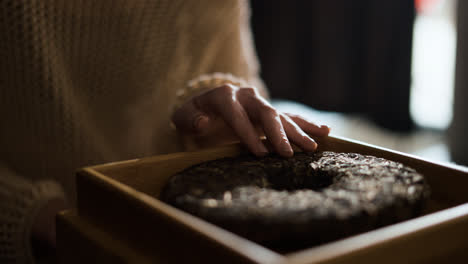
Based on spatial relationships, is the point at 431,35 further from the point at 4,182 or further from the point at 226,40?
the point at 4,182

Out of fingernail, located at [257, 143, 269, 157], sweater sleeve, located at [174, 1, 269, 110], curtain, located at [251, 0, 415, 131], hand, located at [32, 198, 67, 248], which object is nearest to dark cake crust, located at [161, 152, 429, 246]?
fingernail, located at [257, 143, 269, 157]

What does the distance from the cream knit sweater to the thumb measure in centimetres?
13

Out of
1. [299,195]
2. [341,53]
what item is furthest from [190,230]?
[341,53]

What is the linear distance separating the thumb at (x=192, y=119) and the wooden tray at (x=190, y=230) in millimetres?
67

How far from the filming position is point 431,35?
2.53 m

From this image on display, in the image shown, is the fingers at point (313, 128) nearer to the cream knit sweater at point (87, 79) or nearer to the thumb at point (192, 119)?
the thumb at point (192, 119)

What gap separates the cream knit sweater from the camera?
0.63 metres

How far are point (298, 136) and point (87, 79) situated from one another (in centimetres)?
46

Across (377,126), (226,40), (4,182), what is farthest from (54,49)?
(377,126)

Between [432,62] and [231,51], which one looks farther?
[432,62]

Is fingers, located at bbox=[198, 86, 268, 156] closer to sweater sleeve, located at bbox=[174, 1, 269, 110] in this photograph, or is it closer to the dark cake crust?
the dark cake crust

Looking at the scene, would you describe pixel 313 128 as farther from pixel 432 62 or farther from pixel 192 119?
pixel 432 62

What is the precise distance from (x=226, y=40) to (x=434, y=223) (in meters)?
0.75

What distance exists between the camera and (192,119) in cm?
50
